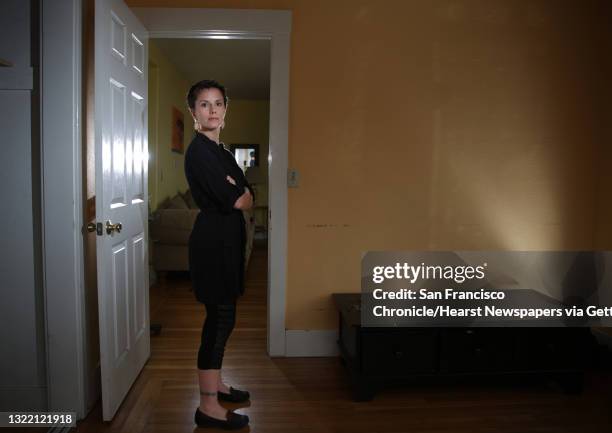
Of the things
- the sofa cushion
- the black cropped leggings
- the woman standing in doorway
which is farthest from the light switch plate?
the sofa cushion

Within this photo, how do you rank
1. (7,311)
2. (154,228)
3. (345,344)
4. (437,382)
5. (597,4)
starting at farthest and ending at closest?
(154,228) < (597,4) < (345,344) < (437,382) < (7,311)

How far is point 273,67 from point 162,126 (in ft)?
10.6

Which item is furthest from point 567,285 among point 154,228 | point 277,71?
point 154,228

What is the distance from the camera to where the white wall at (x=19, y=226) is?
6.64 feet

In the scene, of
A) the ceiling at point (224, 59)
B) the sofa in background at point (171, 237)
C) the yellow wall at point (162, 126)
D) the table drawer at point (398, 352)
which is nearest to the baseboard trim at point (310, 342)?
the table drawer at point (398, 352)

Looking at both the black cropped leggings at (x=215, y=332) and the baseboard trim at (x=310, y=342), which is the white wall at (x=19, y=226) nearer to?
the black cropped leggings at (x=215, y=332)

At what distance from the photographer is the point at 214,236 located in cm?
195

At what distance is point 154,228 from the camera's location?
190 inches

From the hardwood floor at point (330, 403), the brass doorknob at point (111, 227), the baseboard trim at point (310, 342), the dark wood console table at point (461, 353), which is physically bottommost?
the hardwood floor at point (330, 403)

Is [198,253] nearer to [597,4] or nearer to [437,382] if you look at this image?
[437,382]

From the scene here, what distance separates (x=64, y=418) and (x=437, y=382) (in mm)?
1954

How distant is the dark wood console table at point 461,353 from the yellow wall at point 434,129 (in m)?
0.63

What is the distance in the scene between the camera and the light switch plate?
2855 millimetres

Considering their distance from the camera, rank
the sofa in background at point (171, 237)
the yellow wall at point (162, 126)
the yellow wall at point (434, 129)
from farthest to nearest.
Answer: the yellow wall at point (162, 126), the sofa in background at point (171, 237), the yellow wall at point (434, 129)
